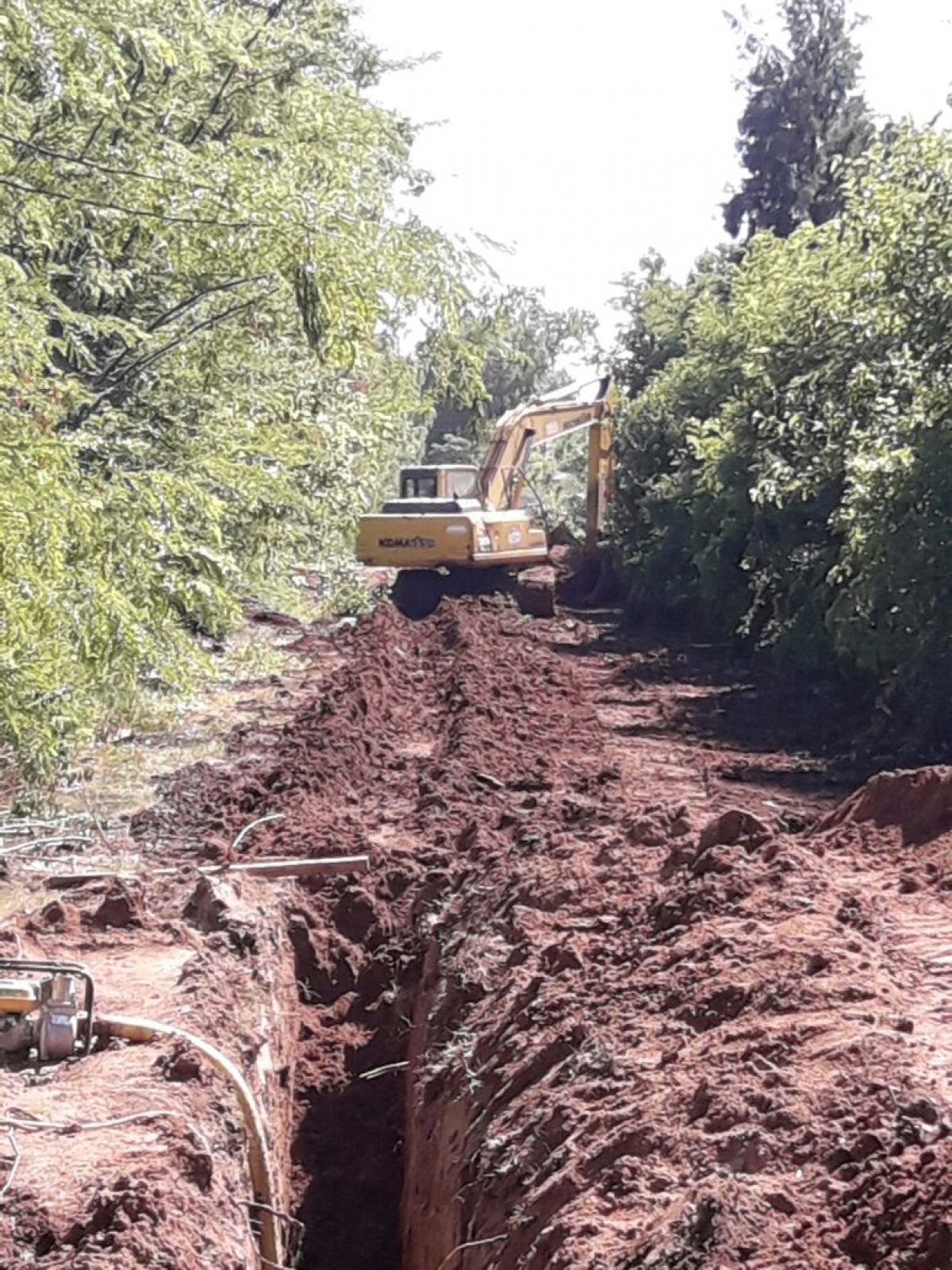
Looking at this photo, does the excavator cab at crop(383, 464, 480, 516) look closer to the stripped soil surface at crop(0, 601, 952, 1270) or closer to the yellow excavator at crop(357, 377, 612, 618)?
the yellow excavator at crop(357, 377, 612, 618)

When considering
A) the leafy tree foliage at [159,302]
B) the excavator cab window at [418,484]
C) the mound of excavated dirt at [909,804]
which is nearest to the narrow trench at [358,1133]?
the leafy tree foliage at [159,302]

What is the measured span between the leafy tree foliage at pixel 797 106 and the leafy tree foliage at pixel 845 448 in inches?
787

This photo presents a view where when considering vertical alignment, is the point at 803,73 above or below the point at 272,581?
above

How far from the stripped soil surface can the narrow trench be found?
2 cm

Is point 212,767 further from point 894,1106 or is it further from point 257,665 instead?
point 894,1106

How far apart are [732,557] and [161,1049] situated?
17.4 metres

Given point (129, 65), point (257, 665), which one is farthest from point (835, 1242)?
point (257, 665)

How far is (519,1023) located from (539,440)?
2113 cm

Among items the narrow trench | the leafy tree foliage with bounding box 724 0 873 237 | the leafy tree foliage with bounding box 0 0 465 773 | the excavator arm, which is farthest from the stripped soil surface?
the leafy tree foliage with bounding box 724 0 873 237

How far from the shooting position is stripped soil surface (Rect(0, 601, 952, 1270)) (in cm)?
468

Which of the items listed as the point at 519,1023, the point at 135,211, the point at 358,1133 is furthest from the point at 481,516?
the point at 519,1023

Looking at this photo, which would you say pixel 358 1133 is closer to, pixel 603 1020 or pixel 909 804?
pixel 603 1020

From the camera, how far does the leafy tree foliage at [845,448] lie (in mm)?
14336

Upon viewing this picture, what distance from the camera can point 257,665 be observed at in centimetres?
2028
